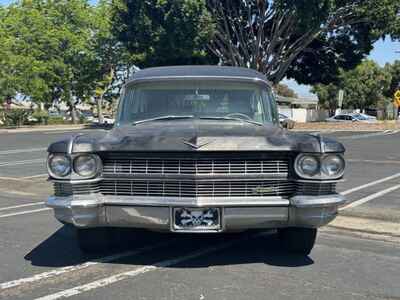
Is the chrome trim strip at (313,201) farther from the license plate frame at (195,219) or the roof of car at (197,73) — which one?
the roof of car at (197,73)

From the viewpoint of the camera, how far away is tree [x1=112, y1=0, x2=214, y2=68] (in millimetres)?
32688

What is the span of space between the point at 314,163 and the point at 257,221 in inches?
28.2

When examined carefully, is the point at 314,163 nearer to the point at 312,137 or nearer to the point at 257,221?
the point at 312,137

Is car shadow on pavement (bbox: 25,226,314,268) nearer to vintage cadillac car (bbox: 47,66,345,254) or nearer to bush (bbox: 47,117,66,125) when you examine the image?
vintage cadillac car (bbox: 47,66,345,254)

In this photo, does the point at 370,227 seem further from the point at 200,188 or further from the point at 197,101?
the point at 200,188

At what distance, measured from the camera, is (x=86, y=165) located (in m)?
5.14

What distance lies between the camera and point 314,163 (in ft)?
16.6

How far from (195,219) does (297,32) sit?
3286 cm

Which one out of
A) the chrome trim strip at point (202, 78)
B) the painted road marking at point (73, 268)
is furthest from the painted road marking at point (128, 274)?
the chrome trim strip at point (202, 78)

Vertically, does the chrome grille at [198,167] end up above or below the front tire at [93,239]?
above

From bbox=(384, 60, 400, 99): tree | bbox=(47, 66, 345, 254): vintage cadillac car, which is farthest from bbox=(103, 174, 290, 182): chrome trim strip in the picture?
bbox=(384, 60, 400, 99): tree

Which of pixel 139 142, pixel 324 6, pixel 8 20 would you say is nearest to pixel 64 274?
pixel 139 142

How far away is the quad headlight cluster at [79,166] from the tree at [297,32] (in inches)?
1094

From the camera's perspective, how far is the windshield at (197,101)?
632 cm
